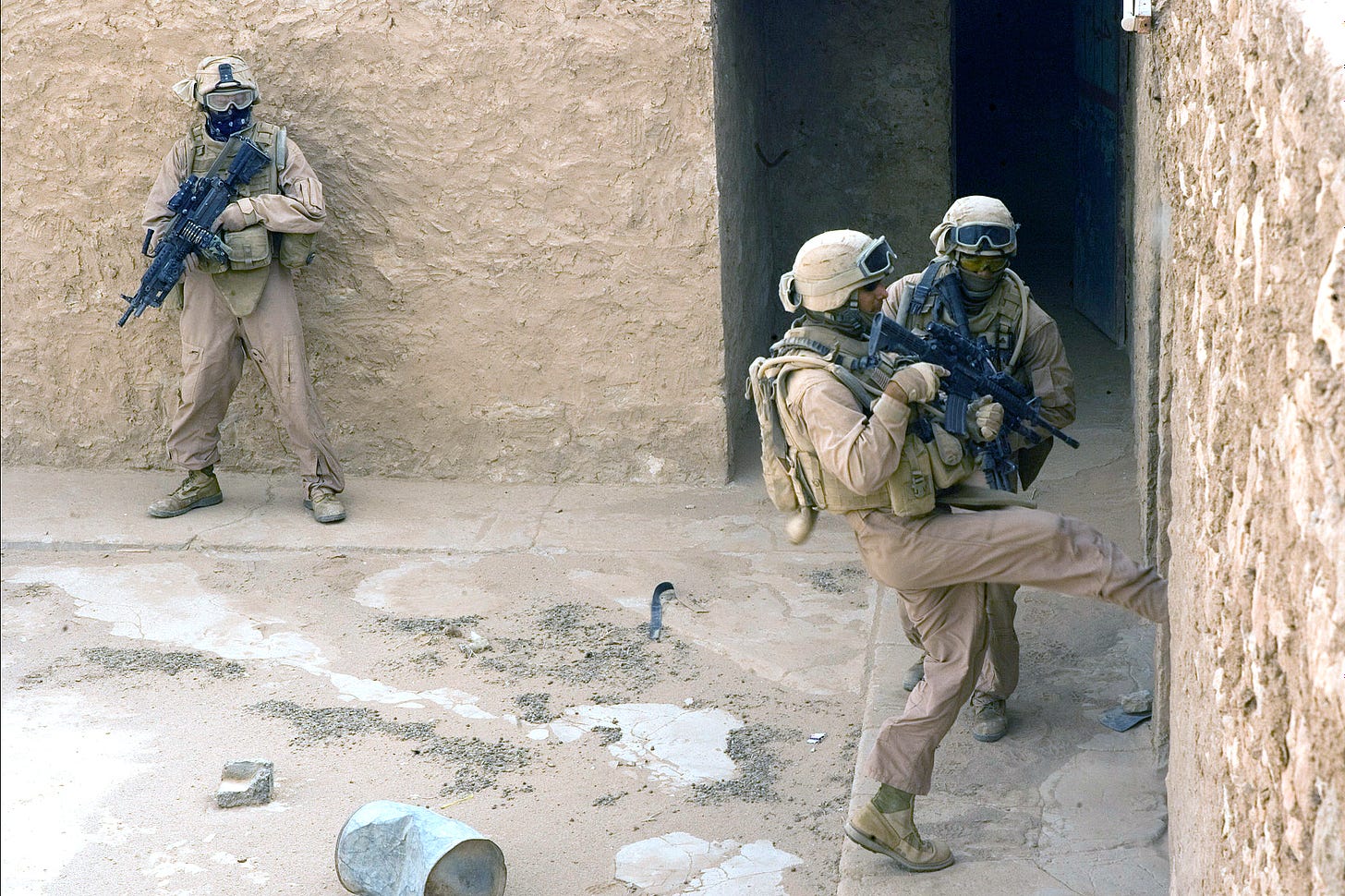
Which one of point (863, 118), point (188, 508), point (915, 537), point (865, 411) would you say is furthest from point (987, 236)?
point (188, 508)

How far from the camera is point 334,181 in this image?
6.30 m

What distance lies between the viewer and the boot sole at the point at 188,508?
614 centimetres

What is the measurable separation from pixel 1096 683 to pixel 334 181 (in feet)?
13.0

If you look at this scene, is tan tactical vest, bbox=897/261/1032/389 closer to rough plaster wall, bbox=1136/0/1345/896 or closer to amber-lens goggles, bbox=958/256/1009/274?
amber-lens goggles, bbox=958/256/1009/274

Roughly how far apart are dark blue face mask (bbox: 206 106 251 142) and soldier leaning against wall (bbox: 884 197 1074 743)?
10.1 ft

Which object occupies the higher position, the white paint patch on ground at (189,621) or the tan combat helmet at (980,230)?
the tan combat helmet at (980,230)

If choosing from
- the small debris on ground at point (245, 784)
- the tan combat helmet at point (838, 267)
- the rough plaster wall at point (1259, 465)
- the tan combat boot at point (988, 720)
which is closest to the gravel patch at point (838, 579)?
the tan combat boot at point (988, 720)

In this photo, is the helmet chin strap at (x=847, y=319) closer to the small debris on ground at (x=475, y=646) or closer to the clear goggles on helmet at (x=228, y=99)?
the small debris on ground at (x=475, y=646)

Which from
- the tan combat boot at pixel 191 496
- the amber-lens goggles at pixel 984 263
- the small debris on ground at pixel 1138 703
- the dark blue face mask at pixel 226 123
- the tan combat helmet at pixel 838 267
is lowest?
the small debris on ground at pixel 1138 703

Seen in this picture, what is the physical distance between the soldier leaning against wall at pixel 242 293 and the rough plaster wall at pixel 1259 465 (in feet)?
13.1

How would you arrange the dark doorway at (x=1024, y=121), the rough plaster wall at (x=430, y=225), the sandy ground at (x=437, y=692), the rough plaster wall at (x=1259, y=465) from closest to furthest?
1. the rough plaster wall at (x=1259, y=465)
2. the sandy ground at (x=437, y=692)
3. the rough plaster wall at (x=430, y=225)
4. the dark doorway at (x=1024, y=121)

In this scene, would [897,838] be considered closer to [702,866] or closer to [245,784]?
[702,866]

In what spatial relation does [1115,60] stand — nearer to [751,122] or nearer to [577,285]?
[751,122]

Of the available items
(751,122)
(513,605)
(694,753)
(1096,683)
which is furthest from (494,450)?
(1096,683)
